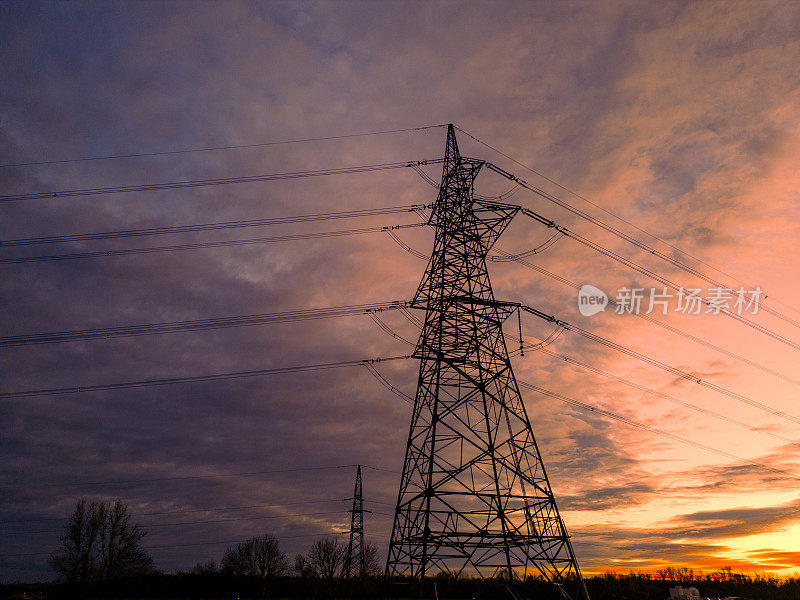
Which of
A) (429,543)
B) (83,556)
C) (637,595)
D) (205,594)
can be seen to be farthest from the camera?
(205,594)

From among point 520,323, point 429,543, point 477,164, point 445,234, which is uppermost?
point 477,164

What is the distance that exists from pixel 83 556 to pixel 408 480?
215 feet

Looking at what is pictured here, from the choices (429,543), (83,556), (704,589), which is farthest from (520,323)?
(83,556)

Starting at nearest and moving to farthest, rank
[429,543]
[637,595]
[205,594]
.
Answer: [429,543], [637,595], [205,594]

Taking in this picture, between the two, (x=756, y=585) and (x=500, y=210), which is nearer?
(x=500, y=210)

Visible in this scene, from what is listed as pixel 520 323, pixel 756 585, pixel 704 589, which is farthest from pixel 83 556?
pixel 756 585

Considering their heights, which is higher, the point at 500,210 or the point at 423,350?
the point at 500,210

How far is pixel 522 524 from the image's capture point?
22.2 m

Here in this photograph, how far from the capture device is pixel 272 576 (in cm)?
7894

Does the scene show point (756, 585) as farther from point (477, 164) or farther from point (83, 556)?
point (83, 556)

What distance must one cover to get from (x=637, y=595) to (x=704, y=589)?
34.4 feet

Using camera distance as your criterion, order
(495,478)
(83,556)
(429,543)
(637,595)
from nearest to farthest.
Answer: (429,543) < (495,478) < (637,595) < (83,556)

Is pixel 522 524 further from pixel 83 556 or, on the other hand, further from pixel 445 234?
pixel 83 556

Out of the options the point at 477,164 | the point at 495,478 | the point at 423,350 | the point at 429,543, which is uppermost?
the point at 477,164
